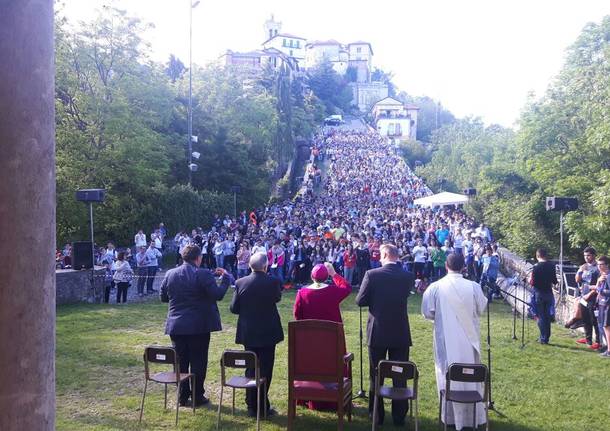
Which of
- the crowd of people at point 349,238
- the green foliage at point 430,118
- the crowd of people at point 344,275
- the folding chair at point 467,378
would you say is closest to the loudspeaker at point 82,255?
the crowd of people at point 344,275

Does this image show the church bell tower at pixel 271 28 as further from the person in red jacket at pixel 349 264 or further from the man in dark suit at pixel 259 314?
the man in dark suit at pixel 259 314

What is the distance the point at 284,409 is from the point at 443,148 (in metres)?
59.8

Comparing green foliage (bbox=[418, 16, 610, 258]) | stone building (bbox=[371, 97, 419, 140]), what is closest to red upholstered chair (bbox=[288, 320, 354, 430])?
green foliage (bbox=[418, 16, 610, 258])

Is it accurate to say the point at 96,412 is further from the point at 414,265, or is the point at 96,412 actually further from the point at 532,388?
the point at 414,265

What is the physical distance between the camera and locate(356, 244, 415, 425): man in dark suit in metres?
6.68

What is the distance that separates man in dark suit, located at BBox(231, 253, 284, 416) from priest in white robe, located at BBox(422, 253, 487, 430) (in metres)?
1.80

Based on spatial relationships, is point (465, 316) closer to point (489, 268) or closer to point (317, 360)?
point (317, 360)

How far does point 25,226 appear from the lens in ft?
6.15

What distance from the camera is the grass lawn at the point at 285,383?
6742 mm

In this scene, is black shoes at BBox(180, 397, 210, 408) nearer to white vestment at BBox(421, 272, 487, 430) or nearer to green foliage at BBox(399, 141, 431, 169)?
white vestment at BBox(421, 272, 487, 430)

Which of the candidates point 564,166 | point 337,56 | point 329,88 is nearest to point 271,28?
point 337,56

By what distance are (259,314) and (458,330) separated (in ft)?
7.18

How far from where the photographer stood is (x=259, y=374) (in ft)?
21.7

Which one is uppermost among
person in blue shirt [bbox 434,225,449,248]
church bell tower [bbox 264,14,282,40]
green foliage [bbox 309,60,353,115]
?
church bell tower [bbox 264,14,282,40]
